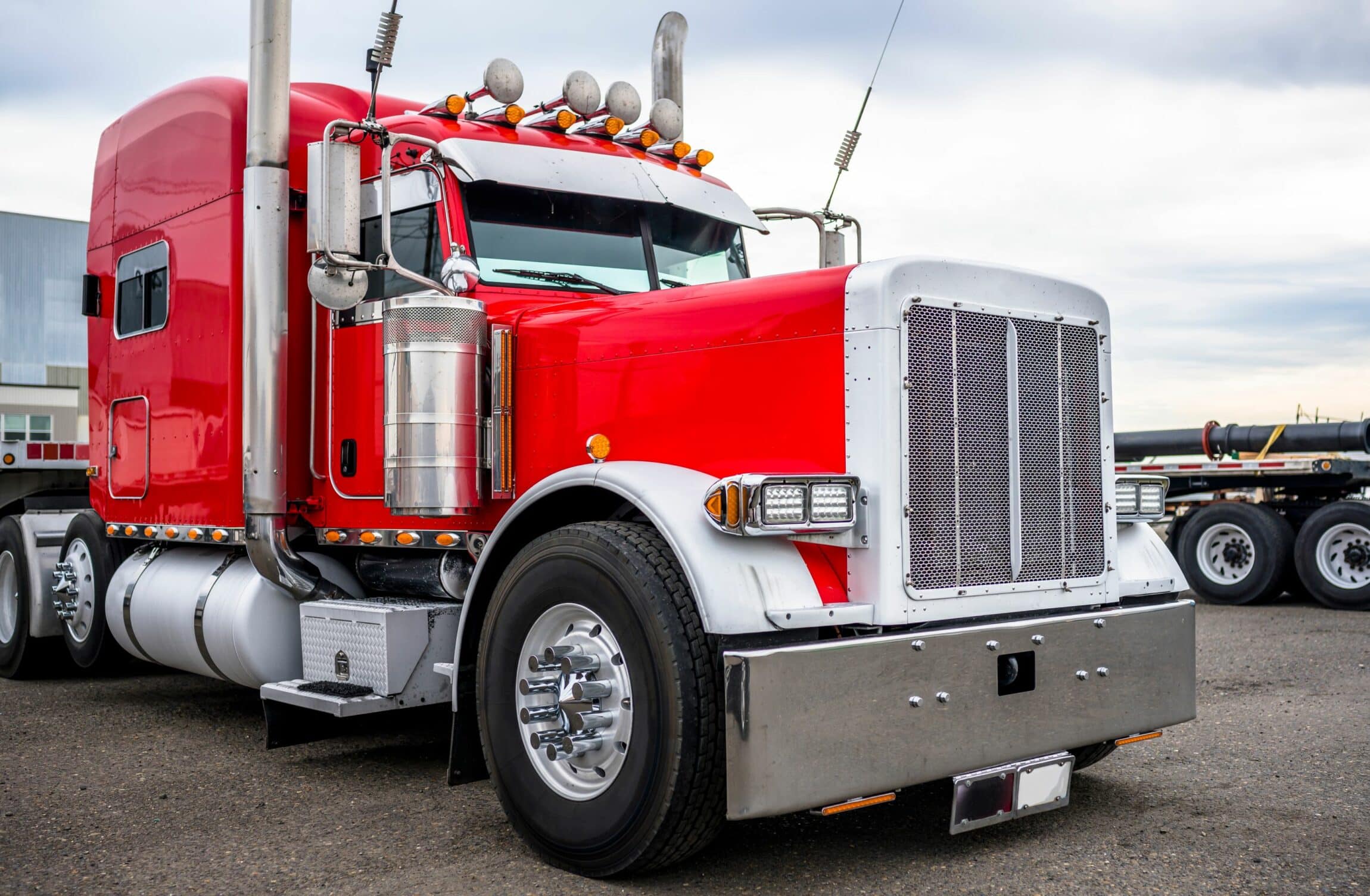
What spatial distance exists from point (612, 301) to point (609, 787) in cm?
198

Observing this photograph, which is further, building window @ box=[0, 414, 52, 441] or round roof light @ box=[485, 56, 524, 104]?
building window @ box=[0, 414, 52, 441]

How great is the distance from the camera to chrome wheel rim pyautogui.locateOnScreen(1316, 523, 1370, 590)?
1183cm

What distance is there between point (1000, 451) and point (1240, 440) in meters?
11.2

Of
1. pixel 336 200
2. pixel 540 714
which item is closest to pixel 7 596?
pixel 336 200

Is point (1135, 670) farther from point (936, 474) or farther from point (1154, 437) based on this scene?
point (1154, 437)

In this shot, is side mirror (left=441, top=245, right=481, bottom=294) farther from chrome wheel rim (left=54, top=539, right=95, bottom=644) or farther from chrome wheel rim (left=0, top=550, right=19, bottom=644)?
chrome wheel rim (left=0, top=550, right=19, bottom=644)

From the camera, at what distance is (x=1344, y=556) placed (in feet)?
39.2

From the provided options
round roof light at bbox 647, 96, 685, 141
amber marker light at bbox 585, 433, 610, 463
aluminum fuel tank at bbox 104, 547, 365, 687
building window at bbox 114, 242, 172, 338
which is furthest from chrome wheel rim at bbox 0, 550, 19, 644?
amber marker light at bbox 585, 433, 610, 463

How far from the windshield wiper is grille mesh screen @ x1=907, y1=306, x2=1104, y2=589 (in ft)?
5.77

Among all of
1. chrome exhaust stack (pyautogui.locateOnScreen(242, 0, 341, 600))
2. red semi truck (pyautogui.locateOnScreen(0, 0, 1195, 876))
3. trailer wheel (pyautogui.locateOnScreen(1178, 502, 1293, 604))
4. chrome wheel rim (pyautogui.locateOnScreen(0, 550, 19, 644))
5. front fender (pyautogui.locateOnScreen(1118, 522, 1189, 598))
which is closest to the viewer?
red semi truck (pyautogui.locateOnScreen(0, 0, 1195, 876))

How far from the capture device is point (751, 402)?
406 centimetres

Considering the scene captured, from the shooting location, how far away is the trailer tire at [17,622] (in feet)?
25.5

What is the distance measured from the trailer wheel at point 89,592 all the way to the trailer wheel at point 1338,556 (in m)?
10.4

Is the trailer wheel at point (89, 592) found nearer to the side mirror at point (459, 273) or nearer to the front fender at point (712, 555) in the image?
the side mirror at point (459, 273)
